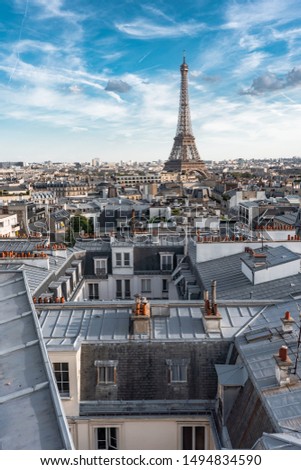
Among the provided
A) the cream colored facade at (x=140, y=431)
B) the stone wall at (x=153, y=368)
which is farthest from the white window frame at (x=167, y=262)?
the cream colored facade at (x=140, y=431)

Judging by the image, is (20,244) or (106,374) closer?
(106,374)

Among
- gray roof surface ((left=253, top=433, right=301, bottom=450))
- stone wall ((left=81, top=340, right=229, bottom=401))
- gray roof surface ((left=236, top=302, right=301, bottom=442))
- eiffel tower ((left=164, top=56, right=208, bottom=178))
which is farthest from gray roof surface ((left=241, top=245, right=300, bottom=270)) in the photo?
eiffel tower ((left=164, top=56, right=208, bottom=178))

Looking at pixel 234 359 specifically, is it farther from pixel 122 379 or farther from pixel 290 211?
pixel 290 211

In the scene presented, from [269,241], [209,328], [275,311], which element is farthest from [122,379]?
[269,241]

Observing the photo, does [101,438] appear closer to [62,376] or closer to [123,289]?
[62,376]

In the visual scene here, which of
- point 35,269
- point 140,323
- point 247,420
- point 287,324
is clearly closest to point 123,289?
point 35,269
